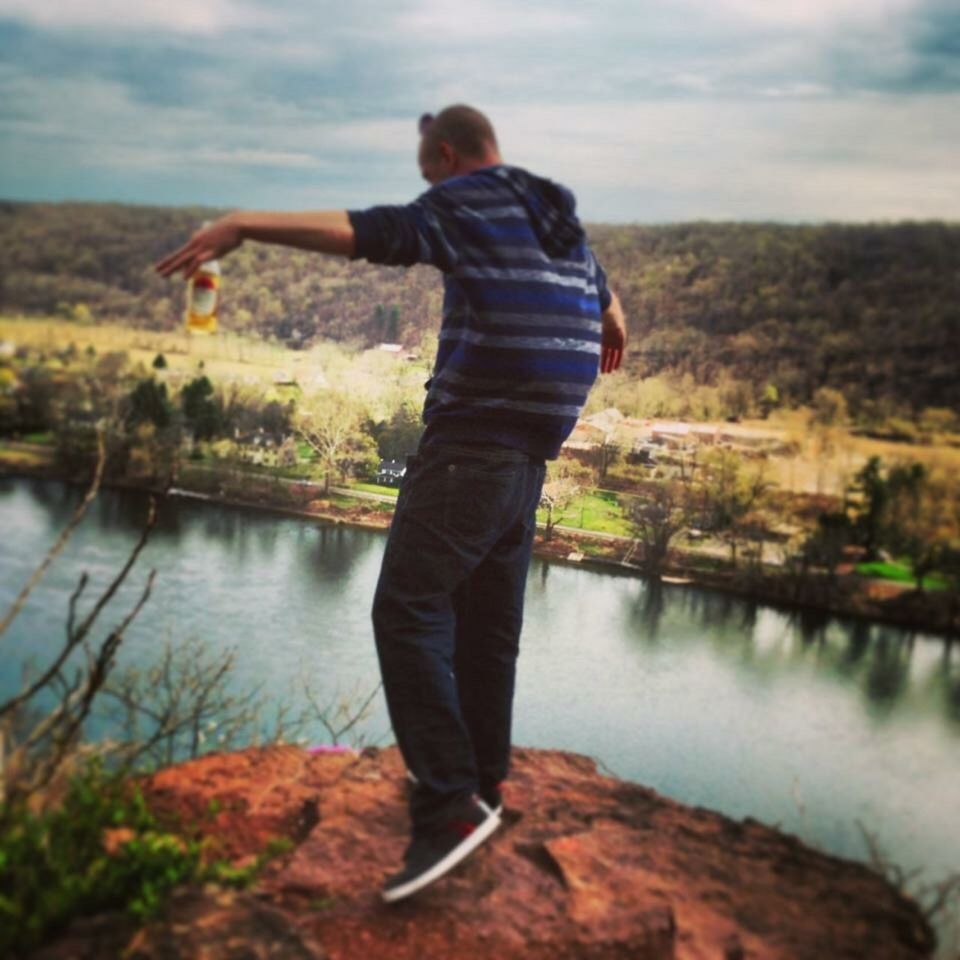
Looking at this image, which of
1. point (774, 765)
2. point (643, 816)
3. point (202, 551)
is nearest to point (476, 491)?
point (643, 816)

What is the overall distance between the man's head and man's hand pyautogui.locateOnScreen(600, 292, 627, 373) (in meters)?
0.40

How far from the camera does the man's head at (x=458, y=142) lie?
180 cm

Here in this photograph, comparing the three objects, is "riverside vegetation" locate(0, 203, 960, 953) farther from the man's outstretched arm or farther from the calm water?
the man's outstretched arm

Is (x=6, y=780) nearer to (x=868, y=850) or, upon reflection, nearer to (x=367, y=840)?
(x=367, y=840)

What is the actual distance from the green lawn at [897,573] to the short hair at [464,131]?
1.97m

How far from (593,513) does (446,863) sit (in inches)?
58.8

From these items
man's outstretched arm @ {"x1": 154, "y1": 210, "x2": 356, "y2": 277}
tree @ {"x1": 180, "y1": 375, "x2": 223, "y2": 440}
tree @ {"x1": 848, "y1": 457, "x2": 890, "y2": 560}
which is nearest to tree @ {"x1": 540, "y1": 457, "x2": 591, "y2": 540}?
tree @ {"x1": 848, "y1": 457, "x2": 890, "y2": 560}

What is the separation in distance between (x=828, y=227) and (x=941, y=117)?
0.44 metres


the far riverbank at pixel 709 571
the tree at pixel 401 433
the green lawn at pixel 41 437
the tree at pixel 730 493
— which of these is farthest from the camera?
the green lawn at pixel 41 437

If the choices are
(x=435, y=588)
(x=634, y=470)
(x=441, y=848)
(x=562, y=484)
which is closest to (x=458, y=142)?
(x=435, y=588)

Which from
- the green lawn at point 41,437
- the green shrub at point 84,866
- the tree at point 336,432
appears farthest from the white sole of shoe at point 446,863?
the green lawn at point 41,437

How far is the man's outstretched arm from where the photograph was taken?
58.7 inches

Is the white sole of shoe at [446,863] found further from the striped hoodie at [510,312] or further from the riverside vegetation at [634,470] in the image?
the riverside vegetation at [634,470]

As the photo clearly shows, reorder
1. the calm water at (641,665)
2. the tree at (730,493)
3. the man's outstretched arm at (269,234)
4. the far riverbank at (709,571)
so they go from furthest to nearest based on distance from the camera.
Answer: the tree at (730,493), the far riverbank at (709,571), the calm water at (641,665), the man's outstretched arm at (269,234)
